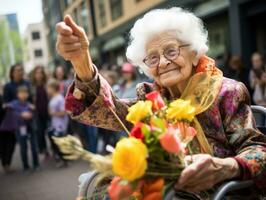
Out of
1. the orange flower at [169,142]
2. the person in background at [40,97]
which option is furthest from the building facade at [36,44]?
the orange flower at [169,142]

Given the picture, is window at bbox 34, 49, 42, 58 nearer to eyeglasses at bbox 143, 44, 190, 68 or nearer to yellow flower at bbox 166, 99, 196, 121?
eyeglasses at bbox 143, 44, 190, 68

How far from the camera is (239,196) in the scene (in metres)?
1.81

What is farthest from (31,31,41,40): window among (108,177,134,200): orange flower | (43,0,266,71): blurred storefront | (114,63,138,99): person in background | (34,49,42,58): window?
(108,177,134,200): orange flower

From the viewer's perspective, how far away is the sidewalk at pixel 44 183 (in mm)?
4863

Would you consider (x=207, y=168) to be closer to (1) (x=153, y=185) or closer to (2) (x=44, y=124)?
(1) (x=153, y=185)

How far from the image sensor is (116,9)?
1723 cm

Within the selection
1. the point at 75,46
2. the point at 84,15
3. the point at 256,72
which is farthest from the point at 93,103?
the point at 84,15

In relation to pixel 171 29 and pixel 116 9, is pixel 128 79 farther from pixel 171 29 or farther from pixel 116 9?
pixel 116 9

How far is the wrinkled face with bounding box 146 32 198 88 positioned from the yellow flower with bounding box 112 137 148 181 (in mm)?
639

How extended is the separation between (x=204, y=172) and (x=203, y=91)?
1.45 feet

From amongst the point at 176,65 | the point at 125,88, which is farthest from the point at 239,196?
the point at 125,88

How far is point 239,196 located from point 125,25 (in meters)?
14.3

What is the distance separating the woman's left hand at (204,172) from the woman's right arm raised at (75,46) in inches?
24.3

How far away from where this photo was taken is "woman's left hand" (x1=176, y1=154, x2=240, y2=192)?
4.56 feet
